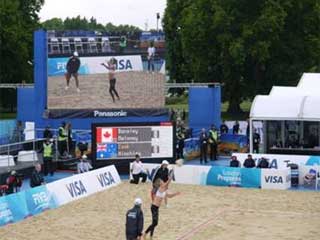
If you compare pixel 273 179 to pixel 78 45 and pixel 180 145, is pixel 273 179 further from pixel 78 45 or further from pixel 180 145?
pixel 78 45

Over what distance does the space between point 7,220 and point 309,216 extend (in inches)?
354

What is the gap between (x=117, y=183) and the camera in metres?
28.1

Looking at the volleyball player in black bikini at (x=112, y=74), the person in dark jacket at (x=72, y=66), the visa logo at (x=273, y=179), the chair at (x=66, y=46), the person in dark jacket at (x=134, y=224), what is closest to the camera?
the person in dark jacket at (x=134, y=224)

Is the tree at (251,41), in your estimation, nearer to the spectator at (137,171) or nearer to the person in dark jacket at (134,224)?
the spectator at (137,171)

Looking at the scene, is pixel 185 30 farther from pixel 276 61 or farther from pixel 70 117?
pixel 70 117

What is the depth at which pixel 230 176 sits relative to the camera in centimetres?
2786

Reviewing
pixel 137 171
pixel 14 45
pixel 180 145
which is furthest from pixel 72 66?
pixel 14 45

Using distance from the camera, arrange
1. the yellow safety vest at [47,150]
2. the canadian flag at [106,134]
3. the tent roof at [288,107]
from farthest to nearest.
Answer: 1. the tent roof at [288,107]
2. the canadian flag at [106,134]
3. the yellow safety vest at [47,150]

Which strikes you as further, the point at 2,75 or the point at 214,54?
the point at 2,75

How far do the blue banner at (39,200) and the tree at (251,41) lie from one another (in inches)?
1303

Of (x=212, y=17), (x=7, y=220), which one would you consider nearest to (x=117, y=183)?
(x=7, y=220)

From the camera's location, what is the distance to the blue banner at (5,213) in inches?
772

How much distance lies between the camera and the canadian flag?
3020 cm

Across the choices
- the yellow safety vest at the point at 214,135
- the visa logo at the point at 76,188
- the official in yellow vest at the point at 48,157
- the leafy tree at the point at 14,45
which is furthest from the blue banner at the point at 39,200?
the leafy tree at the point at 14,45
